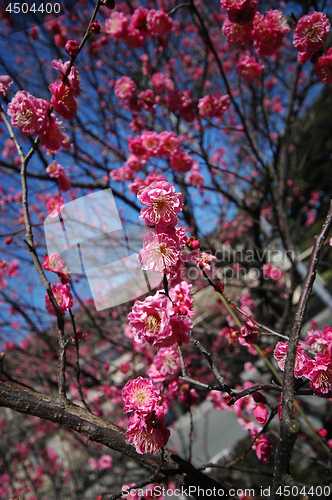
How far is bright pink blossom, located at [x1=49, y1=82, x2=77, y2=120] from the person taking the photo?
4.10 ft

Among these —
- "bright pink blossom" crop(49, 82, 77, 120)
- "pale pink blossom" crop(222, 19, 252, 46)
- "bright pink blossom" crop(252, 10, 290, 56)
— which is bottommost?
"bright pink blossom" crop(49, 82, 77, 120)

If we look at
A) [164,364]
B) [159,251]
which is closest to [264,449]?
[164,364]

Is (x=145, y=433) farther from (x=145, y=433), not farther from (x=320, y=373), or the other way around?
(x=320, y=373)

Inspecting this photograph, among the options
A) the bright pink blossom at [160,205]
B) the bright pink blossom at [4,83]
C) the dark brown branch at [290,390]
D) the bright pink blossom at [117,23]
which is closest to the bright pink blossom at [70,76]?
the bright pink blossom at [4,83]

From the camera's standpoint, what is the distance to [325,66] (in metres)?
1.60

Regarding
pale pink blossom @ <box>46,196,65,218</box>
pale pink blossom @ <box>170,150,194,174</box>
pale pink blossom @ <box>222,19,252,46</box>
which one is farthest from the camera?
pale pink blossom @ <box>170,150,194,174</box>

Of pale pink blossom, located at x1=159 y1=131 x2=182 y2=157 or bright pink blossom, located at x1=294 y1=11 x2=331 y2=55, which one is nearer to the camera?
bright pink blossom, located at x1=294 y1=11 x2=331 y2=55

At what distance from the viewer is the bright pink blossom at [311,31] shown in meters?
1.50

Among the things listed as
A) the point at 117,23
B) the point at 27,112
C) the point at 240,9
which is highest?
the point at 117,23

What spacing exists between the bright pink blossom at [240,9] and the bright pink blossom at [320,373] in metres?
1.97

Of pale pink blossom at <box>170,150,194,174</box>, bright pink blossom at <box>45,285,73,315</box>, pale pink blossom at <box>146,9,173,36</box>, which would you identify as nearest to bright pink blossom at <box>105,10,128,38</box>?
pale pink blossom at <box>146,9,173,36</box>

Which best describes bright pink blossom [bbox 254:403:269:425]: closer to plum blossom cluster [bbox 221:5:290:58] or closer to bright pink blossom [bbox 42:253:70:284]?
bright pink blossom [bbox 42:253:70:284]

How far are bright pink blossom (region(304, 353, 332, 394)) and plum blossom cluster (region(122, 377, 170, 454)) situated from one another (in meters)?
0.53

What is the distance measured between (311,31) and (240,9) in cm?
44
